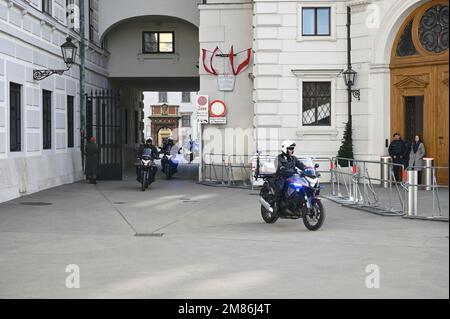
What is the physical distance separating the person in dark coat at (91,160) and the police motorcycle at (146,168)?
2560 millimetres

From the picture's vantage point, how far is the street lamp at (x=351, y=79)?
22859mm

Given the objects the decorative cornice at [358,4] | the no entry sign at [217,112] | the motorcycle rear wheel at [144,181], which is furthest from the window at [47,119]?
the decorative cornice at [358,4]

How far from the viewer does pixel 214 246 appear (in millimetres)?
10750

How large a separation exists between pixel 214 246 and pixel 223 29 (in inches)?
635

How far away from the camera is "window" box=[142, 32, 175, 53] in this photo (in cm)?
3123

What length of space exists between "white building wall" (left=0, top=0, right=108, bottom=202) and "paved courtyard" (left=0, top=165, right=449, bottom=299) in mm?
1798

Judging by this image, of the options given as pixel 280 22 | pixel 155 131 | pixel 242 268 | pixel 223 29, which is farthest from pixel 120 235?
pixel 155 131

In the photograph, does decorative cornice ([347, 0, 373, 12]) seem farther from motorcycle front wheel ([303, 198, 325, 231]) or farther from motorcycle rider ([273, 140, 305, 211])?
motorcycle front wheel ([303, 198, 325, 231])

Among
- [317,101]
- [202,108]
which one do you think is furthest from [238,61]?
[317,101]

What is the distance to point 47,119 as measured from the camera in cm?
2212

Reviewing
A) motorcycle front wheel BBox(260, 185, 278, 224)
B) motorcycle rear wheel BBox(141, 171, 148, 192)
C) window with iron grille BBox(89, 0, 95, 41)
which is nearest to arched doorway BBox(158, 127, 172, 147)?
window with iron grille BBox(89, 0, 95, 41)

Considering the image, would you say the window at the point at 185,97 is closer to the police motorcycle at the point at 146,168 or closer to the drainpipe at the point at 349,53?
the drainpipe at the point at 349,53

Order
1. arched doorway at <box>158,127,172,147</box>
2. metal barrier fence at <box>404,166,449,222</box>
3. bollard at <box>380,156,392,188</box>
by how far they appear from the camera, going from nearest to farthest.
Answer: metal barrier fence at <box>404,166,449,222</box>, bollard at <box>380,156,392,188</box>, arched doorway at <box>158,127,172,147</box>
